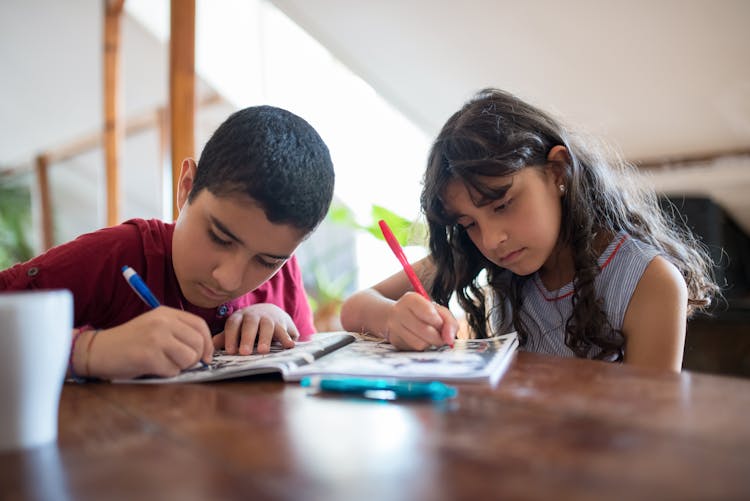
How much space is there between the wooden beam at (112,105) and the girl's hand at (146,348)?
3189mm

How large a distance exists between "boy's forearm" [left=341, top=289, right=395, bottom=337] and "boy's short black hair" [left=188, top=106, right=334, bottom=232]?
0.65 feet

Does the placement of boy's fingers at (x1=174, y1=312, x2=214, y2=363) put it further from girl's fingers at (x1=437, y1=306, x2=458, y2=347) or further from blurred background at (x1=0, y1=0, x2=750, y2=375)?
blurred background at (x1=0, y1=0, x2=750, y2=375)

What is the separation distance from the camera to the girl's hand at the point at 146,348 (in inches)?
28.3

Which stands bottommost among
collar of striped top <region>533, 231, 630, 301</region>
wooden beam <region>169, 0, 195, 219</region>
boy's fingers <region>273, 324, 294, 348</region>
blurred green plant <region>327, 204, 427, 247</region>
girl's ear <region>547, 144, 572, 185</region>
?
boy's fingers <region>273, 324, 294, 348</region>

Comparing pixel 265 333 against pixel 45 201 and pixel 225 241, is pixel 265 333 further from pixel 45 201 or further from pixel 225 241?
pixel 45 201

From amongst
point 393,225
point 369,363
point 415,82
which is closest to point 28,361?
point 369,363

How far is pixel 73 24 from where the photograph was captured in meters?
4.29

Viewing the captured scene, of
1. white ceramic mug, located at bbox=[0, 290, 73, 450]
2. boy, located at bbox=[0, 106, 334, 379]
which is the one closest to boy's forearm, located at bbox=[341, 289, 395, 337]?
boy, located at bbox=[0, 106, 334, 379]

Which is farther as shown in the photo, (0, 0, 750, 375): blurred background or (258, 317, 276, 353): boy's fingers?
(0, 0, 750, 375): blurred background

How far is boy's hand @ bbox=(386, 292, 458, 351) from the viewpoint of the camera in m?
0.87

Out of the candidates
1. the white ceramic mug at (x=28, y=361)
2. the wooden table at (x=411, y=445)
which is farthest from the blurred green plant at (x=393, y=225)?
the white ceramic mug at (x=28, y=361)

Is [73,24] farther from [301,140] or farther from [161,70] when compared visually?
[301,140]

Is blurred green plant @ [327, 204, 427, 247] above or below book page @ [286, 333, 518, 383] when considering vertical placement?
above

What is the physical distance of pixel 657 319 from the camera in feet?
3.33
